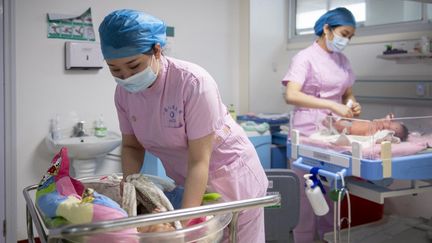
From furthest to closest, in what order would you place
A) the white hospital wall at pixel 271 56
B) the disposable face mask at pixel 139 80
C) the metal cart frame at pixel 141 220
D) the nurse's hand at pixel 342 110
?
the white hospital wall at pixel 271 56, the nurse's hand at pixel 342 110, the disposable face mask at pixel 139 80, the metal cart frame at pixel 141 220

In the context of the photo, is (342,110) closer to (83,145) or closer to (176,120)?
(176,120)

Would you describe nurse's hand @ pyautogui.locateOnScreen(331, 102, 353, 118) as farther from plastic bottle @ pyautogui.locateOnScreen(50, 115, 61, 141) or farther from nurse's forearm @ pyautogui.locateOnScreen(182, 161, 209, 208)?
plastic bottle @ pyautogui.locateOnScreen(50, 115, 61, 141)

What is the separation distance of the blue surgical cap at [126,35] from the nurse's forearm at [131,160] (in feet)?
1.33

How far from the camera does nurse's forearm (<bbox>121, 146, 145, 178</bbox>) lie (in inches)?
53.9

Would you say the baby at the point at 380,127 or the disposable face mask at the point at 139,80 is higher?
the disposable face mask at the point at 139,80

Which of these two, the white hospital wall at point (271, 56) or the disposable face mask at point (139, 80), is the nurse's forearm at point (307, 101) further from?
the disposable face mask at point (139, 80)

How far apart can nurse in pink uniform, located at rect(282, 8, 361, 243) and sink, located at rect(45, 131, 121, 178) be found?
50.1 inches

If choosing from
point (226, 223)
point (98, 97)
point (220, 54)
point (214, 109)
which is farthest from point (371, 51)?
point (226, 223)

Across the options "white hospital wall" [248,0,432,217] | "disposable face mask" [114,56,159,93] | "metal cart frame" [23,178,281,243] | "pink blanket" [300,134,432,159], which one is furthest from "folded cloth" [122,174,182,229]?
"white hospital wall" [248,0,432,217]

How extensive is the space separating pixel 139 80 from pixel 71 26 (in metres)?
2.07

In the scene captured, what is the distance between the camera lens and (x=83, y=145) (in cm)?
270

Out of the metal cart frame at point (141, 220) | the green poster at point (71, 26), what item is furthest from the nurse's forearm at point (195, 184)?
the green poster at point (71, 26)

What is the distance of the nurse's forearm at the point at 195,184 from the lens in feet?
3.58

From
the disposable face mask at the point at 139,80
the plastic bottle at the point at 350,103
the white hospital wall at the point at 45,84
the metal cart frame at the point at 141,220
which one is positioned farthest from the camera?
the white hospital wall at the point at 45,84
